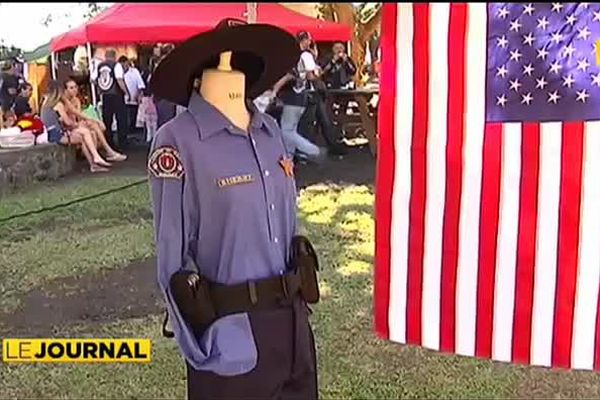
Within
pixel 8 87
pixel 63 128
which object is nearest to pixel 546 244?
pixel 8 87

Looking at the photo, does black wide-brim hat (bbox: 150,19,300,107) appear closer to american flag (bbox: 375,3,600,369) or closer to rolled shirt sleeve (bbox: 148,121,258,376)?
rolled shirt sleeve (bbox: 148,121,258,376)

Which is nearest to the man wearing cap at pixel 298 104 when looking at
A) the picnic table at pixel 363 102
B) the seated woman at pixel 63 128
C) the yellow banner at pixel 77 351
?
the picnic table at pixel 363 102

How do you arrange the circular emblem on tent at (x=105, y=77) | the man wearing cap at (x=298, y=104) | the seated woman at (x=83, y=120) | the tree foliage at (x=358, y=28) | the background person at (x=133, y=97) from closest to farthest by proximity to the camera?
the seated woman at (x=83, y=120) → the man wearing cap at (x=298, y=104) → the background person at (x=133, y=97) → the circular emblem on tent at (x=105, y=77) → the tree foliage at (x=358, y=28)

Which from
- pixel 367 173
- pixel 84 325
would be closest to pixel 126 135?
pixel 367 173

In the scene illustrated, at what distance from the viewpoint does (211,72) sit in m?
2.23

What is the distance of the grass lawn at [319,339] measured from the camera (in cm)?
365

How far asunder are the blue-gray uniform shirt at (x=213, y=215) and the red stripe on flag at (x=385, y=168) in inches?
18.7

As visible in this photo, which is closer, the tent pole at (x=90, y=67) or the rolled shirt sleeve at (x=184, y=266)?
the rolled shirt sleeve at (x=184, y=266)

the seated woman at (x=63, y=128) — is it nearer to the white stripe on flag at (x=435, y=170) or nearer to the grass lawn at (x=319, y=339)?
the grass lawn at (x=319, y=339)

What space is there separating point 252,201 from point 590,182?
0.98 m

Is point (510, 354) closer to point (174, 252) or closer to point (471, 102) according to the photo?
point (471, 102)

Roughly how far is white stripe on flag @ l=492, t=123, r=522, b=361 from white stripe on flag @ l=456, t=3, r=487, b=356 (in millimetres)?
64

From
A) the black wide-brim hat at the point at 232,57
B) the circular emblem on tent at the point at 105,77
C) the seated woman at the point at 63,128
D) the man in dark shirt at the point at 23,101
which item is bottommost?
the seated woman at the point at 63,128

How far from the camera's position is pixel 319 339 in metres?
4.20
